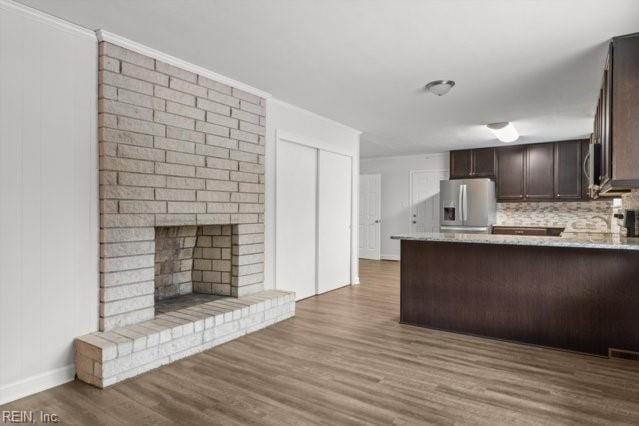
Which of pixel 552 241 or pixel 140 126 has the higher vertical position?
pixel 140 126

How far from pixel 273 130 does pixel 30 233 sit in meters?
2.49

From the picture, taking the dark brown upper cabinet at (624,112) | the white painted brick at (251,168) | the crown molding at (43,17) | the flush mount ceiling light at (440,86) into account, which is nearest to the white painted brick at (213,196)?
the white painted brick at (251,168)

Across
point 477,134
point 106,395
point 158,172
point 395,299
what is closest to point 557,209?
point 477,134

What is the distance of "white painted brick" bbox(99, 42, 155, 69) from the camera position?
9.01 feet

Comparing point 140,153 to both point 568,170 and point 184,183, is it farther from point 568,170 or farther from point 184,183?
point 568,170

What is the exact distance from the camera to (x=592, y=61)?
311 cm

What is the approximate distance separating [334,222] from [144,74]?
10.2ft

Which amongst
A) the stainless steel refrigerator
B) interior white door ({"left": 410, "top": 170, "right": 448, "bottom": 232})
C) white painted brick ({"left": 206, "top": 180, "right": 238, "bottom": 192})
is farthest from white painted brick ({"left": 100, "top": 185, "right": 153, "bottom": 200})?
interior white door ({"left": 410, "top": 170, "right": 448, "bottom": 232})

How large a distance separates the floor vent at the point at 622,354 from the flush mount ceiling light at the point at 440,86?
2.54 m

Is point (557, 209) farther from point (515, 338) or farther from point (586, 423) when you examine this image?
point (586, 423)

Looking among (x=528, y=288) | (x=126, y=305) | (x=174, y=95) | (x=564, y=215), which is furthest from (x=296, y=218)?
(x=564, y=215)

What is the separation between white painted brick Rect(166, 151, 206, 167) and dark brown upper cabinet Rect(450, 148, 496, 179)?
5.41 metres

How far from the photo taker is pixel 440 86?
365 cm

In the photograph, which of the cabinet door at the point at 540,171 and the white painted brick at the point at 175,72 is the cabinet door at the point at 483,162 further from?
the white painted brick at the point at 175,72
